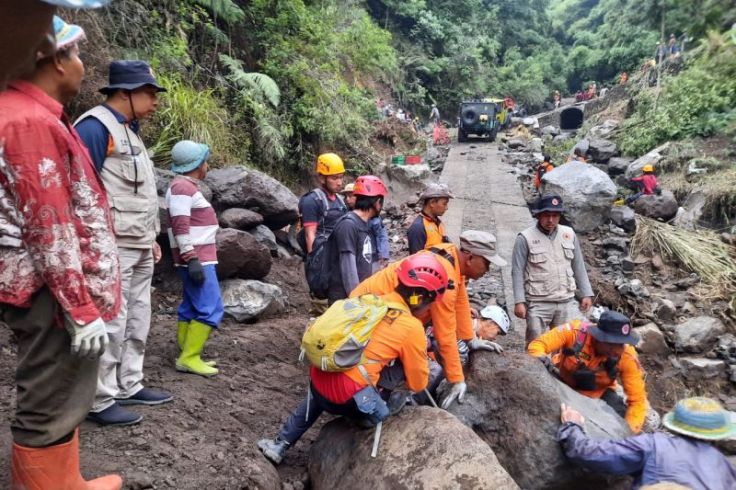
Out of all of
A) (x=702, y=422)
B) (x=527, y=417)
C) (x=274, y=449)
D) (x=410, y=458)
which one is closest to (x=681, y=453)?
(x=702, y=422)

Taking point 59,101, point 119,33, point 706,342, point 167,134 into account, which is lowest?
point 706,342

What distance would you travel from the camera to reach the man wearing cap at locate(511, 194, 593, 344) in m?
4.93

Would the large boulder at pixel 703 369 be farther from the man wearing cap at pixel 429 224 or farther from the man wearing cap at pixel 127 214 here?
the man wearing cap at pixel 127 214

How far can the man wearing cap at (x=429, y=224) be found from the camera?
491 cm

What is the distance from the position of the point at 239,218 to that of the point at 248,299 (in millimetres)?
1386

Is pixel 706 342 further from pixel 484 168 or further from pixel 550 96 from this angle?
pixel 550 96

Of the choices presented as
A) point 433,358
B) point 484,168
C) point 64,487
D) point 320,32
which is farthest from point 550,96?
point 64,487

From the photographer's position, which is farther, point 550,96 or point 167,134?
point 550,96

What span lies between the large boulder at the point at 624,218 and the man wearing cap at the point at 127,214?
9.45 m

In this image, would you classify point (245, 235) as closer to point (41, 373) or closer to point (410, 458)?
point (410, 458)

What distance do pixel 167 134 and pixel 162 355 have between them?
361 cm

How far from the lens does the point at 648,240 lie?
959 cm

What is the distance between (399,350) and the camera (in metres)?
3.11

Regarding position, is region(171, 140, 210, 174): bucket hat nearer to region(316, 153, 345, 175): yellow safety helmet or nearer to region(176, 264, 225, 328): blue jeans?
region(176, 264, 225, 328): blue jeans
